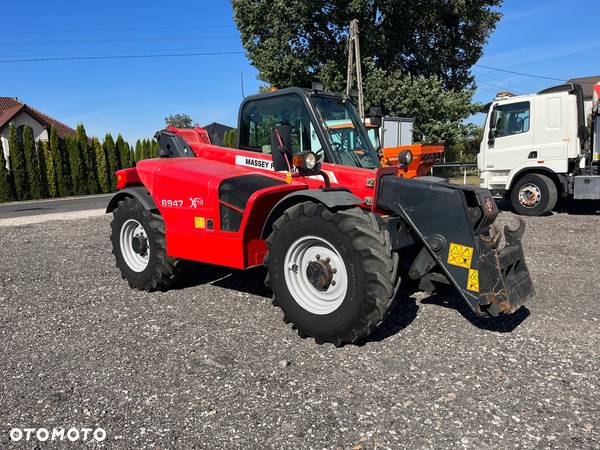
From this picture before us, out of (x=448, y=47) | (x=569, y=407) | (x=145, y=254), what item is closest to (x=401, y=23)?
(x=448, y=47)

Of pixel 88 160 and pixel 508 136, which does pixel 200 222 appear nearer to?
pixel 508 136

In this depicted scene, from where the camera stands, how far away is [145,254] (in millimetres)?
5629

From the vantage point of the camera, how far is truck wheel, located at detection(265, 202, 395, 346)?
355 centimetres

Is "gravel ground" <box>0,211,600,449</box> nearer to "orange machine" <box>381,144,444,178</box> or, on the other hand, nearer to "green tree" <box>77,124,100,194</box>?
"orange machine" <box>381,144,444,178</box>

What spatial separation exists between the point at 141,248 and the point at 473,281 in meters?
3.73

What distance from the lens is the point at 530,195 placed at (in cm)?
1131

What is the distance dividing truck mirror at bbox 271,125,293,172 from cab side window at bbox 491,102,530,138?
28.9ft

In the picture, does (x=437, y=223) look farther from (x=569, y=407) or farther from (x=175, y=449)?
(x=175, y=449)

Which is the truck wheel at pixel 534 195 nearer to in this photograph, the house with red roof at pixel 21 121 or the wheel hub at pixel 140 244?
the wheel hub at pixel 140 244

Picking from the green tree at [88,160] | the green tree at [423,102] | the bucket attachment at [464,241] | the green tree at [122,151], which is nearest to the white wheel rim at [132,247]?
the bucket attachment at [464,241]

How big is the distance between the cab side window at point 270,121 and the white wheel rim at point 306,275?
116 centimetres

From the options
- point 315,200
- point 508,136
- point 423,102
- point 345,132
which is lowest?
point 315,200

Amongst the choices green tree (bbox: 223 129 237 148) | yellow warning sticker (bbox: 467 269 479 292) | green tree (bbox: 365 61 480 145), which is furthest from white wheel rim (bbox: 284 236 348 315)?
green tree (bbox: 365 61 480 145)

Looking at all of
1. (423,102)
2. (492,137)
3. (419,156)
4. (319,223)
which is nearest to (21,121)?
(423,102)
